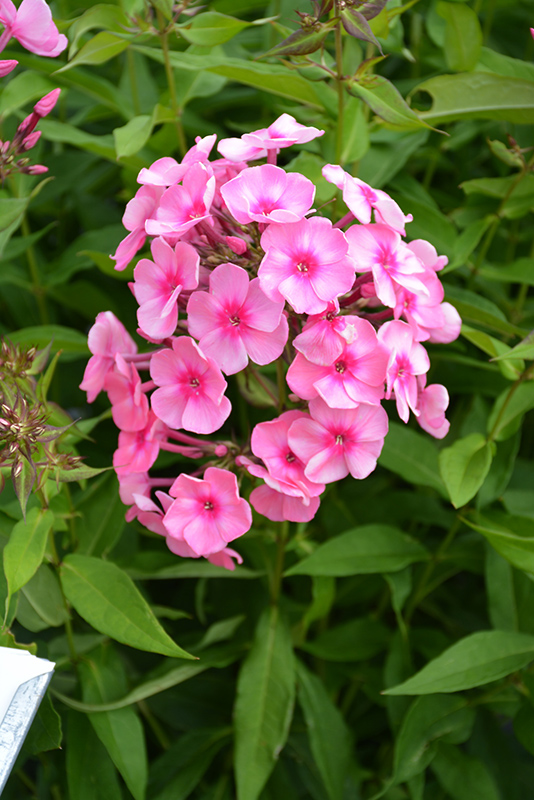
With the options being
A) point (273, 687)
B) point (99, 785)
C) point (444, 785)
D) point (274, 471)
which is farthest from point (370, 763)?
point (274, 471)

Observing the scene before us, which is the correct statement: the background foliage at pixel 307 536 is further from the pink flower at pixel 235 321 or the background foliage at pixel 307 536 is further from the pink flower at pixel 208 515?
the pink flower at pixel 235 321

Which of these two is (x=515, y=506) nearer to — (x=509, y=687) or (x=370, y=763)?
(x=509, y=687)

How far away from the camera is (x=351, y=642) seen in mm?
1106

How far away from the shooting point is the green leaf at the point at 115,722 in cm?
82

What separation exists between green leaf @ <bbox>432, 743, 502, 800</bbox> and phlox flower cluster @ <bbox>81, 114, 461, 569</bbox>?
0.53m

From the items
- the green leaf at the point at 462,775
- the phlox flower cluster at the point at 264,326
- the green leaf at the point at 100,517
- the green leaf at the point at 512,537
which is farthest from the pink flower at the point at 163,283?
the green leaf at the point at 462,775

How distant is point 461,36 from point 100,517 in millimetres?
895

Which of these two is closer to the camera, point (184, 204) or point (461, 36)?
point (184, 204)

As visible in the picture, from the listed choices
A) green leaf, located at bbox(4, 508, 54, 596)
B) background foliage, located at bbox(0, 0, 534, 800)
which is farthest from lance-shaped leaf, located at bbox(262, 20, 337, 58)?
green leaf, located at bbox(4, 508, 54, 596)

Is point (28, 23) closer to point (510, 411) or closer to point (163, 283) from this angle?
point (163, 283)

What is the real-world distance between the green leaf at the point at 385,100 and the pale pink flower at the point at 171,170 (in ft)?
0.71

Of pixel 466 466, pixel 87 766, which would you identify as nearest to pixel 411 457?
pixel 466 466

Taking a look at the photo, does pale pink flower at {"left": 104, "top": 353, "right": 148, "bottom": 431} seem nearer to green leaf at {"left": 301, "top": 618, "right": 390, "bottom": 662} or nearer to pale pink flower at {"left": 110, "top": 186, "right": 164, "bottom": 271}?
pale pink flower at {"left": 110, "top": 186, "right": 164, "bottom": 271}

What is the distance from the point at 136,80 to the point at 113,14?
0.30m
